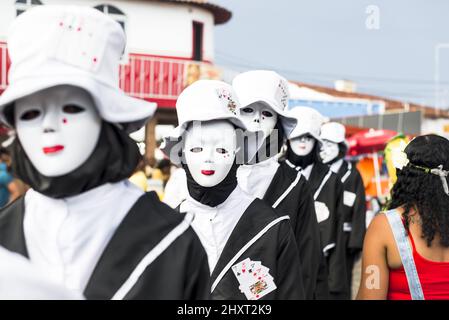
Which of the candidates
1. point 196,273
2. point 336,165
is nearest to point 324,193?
point 336,165

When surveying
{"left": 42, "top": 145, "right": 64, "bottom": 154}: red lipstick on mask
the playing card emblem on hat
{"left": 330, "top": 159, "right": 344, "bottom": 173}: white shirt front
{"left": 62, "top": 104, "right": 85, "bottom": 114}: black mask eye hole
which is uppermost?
{"left": 62, "top": 104, "right": 85, "bottom": 114}: black mask eye hole

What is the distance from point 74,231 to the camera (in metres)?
2.59

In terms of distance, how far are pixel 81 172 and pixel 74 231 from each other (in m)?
0.16

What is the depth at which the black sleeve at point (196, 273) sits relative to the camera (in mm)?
2668

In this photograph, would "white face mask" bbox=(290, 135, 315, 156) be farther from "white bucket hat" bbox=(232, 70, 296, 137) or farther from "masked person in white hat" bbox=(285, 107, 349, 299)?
"white bucket hat" bbox=(232, 70, 296, 137)

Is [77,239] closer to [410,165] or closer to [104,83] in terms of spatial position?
[104,83]

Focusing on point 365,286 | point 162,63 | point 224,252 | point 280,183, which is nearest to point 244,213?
point 224,252

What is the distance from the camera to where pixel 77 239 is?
2.59 m

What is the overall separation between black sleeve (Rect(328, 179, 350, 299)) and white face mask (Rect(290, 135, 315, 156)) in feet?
2.00

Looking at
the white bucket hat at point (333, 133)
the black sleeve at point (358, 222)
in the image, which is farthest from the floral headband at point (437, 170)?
the white bucket hat at point (333, 133)

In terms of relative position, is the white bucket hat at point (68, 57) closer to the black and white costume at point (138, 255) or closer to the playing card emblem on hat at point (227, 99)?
the black and white costume at point (138, 255)

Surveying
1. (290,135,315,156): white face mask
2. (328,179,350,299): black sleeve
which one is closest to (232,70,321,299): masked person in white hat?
(290,135,315,156): white face mask

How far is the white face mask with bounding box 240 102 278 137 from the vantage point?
5.64 meters

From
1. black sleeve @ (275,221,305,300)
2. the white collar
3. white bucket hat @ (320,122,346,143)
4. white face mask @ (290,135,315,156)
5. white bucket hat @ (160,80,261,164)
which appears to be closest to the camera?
black sleeve @ (275,221,305,300)
